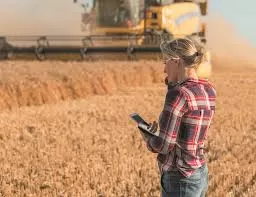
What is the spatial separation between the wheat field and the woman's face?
217 centimetres

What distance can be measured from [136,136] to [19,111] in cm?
381

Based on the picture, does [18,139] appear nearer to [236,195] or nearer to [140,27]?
[236,195]

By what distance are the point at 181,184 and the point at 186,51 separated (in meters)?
0.66

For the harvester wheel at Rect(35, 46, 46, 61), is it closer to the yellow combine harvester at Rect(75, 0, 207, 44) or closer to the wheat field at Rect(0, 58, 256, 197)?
the yellow combine harvester at Rect(75, 0, 207, 44)

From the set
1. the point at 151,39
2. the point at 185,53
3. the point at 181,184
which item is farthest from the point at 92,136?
the point at 151,39

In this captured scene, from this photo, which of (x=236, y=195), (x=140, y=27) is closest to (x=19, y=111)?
(x=236, y=195)

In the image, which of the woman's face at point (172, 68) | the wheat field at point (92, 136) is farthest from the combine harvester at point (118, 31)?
the woman's face at point (172, 68)

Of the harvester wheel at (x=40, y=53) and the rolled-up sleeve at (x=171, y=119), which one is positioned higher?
the rolled-up sleeve at (x=171, y=119)

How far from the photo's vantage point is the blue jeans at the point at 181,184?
9.56 feet

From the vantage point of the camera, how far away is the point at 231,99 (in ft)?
43.4

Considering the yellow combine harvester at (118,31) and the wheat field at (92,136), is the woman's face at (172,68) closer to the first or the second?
the wheat field at (92,136)

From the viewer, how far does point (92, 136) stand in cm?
797

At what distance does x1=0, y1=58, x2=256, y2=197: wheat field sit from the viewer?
5238mm

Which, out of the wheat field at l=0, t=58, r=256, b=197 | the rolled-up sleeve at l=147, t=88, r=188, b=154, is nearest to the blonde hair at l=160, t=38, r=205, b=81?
the rolled-up sleeve at l=147, t=88, r=188, b=154
